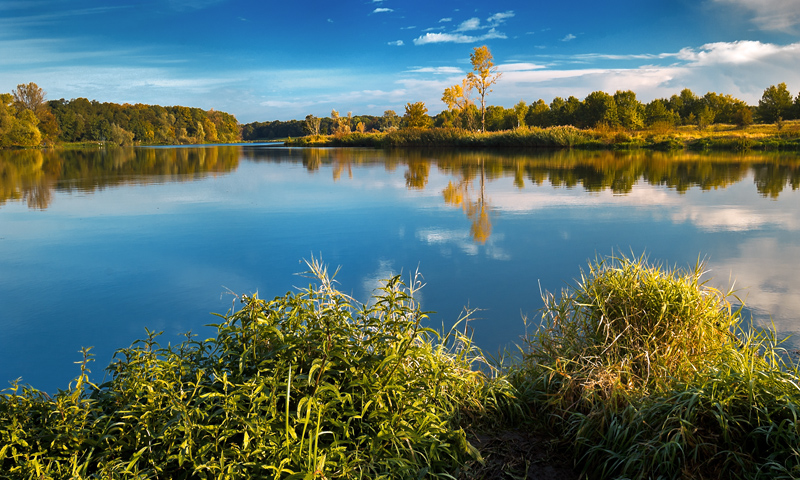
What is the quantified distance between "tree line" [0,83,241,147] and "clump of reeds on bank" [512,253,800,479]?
63.9 metres

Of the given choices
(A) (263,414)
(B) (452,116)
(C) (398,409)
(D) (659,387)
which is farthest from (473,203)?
(B) (452,116)

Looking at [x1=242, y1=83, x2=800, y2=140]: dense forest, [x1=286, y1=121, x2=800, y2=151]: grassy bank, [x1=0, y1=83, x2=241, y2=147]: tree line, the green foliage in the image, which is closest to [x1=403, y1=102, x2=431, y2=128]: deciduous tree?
[x1=242, y1=83, x2=800, y2=140]: dense forest

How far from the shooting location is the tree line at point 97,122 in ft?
172

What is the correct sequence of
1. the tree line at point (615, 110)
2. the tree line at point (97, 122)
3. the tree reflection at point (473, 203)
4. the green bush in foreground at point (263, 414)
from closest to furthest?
the green bush in foreground at point (263, 414) → the tree reflection at point (473, 203) → the tree line at point (615, 110) → the tree line at point (97, 122)

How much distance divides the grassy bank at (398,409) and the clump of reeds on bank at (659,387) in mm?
10

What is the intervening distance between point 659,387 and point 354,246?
4202 mm

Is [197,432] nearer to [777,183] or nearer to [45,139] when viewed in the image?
[777,183]

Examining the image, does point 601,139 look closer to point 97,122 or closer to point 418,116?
point 418,116

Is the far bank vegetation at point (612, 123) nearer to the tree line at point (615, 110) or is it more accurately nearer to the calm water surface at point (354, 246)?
the tree line at point (615, 110)

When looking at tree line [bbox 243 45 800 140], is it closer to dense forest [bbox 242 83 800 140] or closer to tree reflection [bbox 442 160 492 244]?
dense forest [bbox 242 83 800 140]

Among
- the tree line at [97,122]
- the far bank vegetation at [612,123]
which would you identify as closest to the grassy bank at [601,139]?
the far bank vegetation at [612,123]

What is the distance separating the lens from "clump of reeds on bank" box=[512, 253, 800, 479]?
1.92 m

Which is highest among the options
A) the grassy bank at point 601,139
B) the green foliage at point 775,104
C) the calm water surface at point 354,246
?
the green foliage at point 775,104

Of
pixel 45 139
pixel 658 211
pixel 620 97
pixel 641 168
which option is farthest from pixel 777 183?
pixel 45 139
